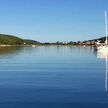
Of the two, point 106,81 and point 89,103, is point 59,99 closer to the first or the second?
point 89,103

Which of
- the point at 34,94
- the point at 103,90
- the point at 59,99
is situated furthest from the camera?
the point at 103,90

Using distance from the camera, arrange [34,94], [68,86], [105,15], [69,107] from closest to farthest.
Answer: [69,107]
[34,94]
[68,86]
[105,15]

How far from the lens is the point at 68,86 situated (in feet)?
95.0

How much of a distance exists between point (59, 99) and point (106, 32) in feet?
347

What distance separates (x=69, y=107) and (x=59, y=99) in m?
2.43

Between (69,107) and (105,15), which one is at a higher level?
(105,15)

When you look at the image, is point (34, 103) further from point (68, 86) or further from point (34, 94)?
point (68, 86)

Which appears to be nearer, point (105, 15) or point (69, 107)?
point (69, 107)

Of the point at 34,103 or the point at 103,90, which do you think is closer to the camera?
the point at 34,103

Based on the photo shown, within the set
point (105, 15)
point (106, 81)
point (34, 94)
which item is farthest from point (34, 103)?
point (105, 15)

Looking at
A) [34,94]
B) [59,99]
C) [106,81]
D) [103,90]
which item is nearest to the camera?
Result: [59,99]

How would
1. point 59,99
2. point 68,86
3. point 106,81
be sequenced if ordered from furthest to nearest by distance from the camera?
point 106,81 < point 68,86 < point 59,99

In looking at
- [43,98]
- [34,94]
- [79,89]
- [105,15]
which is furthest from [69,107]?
[105,15]

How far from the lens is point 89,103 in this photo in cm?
2161
